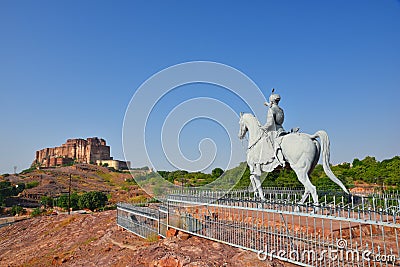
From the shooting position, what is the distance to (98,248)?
13.4 meters

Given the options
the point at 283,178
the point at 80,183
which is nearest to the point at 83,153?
the point at 80,183

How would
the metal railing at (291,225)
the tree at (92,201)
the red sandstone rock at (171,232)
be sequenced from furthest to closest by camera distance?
1. the tree at (92,201)
2. the red sandstone rock at (171,232)
3. the metal railing at (291,225)

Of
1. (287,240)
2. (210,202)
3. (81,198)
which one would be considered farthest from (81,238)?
(81,198)

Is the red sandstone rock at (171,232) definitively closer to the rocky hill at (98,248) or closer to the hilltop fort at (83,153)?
the rocky hill at (98,248)

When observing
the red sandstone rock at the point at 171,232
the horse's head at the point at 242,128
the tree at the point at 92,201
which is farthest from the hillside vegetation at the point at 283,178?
the tree at the point at 92,201

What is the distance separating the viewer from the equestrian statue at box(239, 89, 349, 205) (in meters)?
8.09

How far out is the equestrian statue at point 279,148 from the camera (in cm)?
809

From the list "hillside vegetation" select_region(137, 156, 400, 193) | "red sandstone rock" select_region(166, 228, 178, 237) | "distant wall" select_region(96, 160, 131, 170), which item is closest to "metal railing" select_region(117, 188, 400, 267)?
"red sandstone rock" select_region(166, 228, 178, 237)

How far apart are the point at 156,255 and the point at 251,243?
265 centimetres

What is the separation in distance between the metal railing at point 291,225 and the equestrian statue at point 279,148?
761 mm

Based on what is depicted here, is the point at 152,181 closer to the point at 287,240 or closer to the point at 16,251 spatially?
the point at 16,251

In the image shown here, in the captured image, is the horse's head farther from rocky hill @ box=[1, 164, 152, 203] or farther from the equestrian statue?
rocky hill @ box=[1, 164, 152, 203]

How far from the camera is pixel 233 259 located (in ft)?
24.7

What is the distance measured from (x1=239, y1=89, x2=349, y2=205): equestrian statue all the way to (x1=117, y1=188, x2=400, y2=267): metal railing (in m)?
0.76
